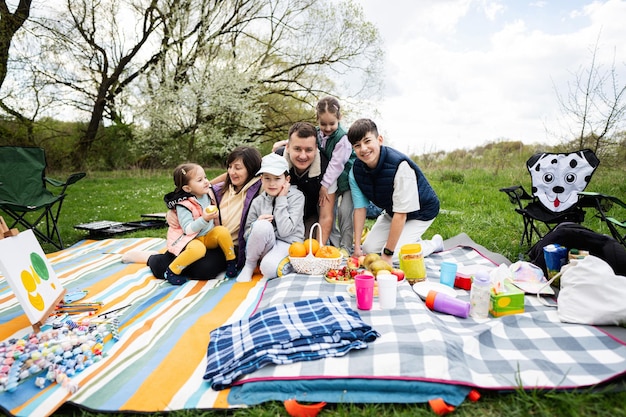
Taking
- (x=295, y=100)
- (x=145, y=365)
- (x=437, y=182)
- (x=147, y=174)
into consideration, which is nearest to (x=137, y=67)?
(x=147, y=174)

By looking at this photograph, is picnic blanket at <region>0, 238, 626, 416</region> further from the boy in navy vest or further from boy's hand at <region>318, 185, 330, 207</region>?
boy's hand at <region>318, 185, 330, 207</region>

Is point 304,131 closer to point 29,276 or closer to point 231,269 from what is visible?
point 231,269

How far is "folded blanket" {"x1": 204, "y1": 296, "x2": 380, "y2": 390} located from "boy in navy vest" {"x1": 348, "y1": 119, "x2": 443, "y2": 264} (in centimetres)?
123

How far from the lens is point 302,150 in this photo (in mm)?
3363

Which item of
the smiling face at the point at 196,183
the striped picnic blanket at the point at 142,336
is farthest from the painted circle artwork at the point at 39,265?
the smiling face at the point at 196,183

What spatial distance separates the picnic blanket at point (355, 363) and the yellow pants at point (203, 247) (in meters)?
0.60

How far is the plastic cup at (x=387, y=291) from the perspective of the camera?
224 cm

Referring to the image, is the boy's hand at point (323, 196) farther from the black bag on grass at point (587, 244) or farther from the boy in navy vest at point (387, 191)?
the black bag on grass at point (587, 244)

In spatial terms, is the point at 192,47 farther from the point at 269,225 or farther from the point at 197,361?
the point at 197,361

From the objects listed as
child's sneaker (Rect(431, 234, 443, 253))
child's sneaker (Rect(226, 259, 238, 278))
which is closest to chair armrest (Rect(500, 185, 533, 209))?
child's sneaker (Rect(431, 234, 443, 253))

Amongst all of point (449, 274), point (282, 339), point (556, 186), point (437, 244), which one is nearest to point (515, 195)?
point (556, 186)

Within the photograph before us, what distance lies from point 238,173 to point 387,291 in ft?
6.13

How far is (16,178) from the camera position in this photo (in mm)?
4645

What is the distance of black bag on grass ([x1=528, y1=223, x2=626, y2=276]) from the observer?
2365 mm
